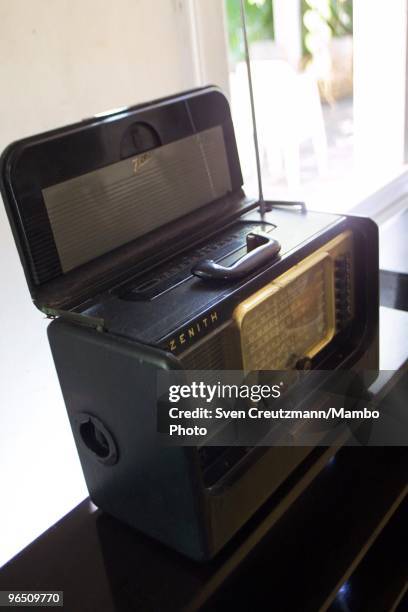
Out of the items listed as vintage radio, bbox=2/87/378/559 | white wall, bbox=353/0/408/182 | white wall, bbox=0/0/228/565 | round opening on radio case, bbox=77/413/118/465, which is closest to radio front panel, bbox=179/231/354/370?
vintage radio, bbox=2/87/378/559

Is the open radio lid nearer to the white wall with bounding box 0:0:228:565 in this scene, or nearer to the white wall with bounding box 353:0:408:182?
the white wall with bounding box 0:0:228:565

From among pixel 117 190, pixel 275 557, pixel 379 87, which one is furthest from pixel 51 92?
pixel 379 87

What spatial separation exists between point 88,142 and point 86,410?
311 millimetres

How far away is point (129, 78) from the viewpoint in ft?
3.71

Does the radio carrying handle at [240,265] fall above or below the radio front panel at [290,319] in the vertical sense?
above

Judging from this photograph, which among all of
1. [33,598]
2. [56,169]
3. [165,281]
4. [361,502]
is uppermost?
[56,169]

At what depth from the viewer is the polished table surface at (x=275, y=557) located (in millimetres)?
757

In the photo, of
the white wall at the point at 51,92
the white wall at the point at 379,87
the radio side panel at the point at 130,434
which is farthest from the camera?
the white wall at the point at 379,87

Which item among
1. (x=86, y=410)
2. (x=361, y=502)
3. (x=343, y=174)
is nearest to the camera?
(x=86, y=410)

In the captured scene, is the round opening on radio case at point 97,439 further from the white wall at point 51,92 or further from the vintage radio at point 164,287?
the white wall at point 51,92

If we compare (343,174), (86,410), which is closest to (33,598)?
(86,410)

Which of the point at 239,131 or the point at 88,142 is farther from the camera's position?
the point at 239,131

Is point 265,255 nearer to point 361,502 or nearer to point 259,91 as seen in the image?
point 361,502

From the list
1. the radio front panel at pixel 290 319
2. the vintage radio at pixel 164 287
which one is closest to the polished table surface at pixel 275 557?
the vintage radio at pixel 164 287
